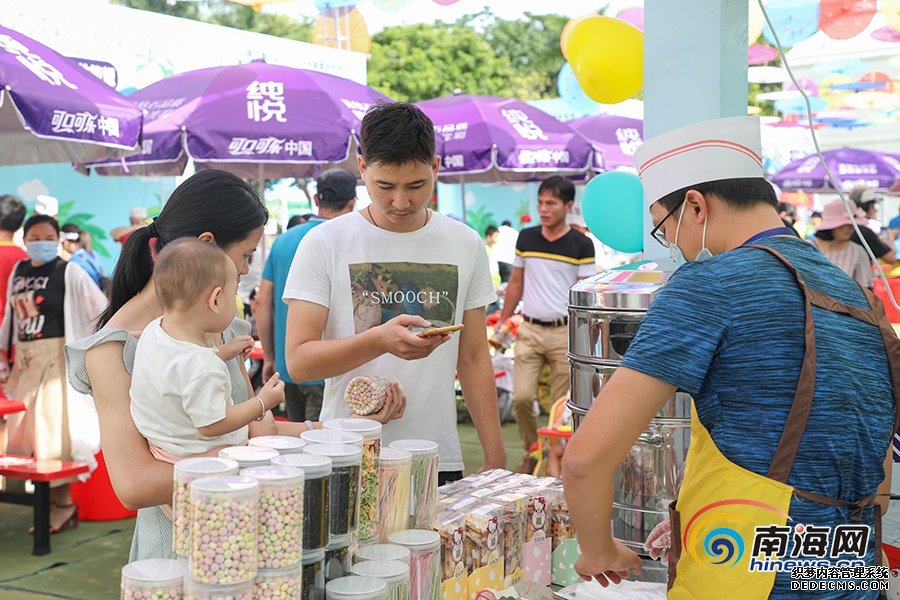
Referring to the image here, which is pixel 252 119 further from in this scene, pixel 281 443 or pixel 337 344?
pixel 281 443

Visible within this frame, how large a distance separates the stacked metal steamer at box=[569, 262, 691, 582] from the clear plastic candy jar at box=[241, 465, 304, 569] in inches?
47.2

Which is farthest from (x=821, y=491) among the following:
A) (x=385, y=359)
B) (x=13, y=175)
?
(x=13, y=175)

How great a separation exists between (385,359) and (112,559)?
3498mm

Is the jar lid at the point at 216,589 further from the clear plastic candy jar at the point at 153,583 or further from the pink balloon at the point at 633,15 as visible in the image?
the pink balloon at the point at 633,15

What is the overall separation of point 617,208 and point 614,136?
890cm

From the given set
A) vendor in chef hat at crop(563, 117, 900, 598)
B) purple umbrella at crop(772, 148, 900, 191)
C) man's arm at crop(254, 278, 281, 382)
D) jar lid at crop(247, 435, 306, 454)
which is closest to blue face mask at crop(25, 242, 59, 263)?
man's arm at crop(254, 278, 281, 382)

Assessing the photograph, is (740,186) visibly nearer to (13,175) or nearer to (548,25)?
(13,175)

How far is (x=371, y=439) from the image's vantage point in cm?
196

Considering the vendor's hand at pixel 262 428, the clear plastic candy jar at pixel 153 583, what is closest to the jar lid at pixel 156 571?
the clear plastic candy jar at pixel 153 583

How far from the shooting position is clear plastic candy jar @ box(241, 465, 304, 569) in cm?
161

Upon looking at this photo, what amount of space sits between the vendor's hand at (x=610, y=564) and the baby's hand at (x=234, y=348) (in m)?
0.91

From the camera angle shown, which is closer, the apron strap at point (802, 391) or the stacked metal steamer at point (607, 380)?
the apron strap at point (802, 391)

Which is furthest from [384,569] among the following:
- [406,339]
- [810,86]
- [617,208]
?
[810,86]

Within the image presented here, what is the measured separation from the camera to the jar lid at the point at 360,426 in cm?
197
